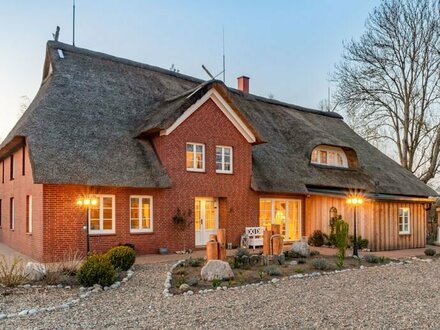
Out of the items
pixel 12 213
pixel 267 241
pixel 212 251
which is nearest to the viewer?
pixel 212 251

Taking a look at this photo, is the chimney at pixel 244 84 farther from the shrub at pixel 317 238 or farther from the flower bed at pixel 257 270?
the flower bed at pixel 257 270

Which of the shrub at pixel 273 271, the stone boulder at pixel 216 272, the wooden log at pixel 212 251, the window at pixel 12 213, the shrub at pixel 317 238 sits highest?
the window at pixel 12 213

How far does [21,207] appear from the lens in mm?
16594

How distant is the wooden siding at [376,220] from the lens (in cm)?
1800

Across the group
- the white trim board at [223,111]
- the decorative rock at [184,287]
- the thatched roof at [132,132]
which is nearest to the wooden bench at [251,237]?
the thatched roof at [132,132]

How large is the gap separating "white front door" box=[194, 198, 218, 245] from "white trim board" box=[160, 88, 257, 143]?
10.1ft

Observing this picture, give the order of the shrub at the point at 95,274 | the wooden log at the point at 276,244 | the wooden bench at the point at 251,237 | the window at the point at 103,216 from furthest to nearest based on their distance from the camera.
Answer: the wooden bench at the point at 251,237 < the window at the point at 103,216 < the wooden log at the point at 276,244 < the shrub at the point at 95,274

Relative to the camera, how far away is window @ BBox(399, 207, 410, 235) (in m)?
19.6

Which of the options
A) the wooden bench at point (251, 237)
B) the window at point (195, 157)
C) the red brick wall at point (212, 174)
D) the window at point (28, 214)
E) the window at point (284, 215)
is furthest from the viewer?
the window at point (284, 215)

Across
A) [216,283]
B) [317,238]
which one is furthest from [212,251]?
[317,238]

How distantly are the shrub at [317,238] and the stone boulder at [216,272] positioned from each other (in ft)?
31.9

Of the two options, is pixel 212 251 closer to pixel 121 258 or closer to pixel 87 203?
pixel 121 258

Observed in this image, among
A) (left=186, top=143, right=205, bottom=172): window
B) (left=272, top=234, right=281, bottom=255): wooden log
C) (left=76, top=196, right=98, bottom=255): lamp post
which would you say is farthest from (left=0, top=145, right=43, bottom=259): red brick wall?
(left=272, top=234, right=281, bottom=255): wooden log

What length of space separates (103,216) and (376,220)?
10947 mm
